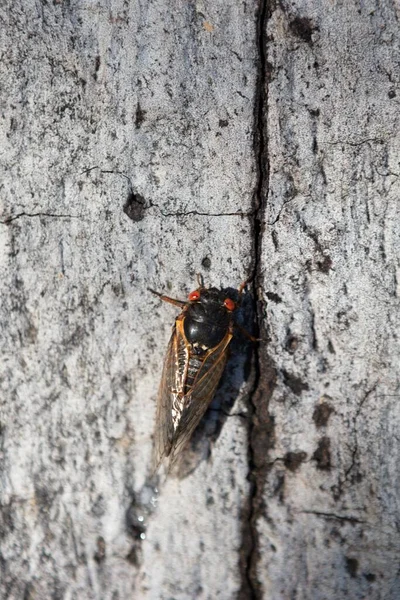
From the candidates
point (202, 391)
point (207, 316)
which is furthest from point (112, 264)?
point (202, 391)

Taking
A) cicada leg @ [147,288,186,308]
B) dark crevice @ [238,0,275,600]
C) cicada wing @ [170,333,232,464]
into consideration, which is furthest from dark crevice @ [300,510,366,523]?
cicada leg @ [147,288,186,308]

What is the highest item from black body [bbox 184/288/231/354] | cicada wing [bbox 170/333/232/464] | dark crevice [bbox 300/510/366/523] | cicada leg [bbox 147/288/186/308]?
cicada leg [bbox 147/288/186/308]

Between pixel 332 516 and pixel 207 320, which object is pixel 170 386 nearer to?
pixel 207 320

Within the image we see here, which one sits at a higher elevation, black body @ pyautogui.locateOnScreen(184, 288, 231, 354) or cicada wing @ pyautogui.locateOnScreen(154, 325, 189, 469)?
black body @ pyautogui.locateOnScreen(184, 288, 231, 354)

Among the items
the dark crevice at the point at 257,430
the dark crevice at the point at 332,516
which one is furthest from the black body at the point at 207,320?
the dark crevice at the point at 332,516

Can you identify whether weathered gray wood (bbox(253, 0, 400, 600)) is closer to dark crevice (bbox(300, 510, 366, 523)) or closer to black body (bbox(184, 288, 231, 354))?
dark crevice (bbox(300, 510, 366, 523))

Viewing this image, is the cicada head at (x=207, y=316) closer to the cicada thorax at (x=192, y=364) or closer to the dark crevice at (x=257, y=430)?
the cicada thorax at (x=192, y=364)

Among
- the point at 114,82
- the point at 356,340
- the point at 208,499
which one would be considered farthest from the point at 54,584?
the point at 114,82
